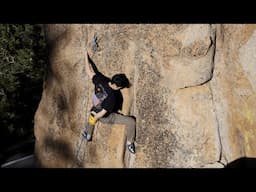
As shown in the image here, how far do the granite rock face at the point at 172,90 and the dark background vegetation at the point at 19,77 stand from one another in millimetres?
4478

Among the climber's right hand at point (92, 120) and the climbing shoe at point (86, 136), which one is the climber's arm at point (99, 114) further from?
the climbing shoe at point (86, 136)

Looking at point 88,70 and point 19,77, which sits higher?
point 88,70

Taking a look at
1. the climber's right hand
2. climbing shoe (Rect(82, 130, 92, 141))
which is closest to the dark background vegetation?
climbing shoe (Rect(82, 130, 92, 141))

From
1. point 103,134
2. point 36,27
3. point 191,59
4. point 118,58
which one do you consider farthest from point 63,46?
point 36,27

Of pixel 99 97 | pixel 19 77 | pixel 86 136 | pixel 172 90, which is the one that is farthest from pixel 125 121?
pixel 19 77

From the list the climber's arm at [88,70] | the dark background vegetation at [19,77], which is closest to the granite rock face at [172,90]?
the climber's arm at [88,70]

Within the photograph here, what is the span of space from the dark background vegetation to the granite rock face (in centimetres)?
448

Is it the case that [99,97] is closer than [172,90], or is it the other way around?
[99,97]

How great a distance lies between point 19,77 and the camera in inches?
507

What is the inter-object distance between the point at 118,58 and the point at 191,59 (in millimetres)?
1245

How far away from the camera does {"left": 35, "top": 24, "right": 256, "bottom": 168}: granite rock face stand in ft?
21.2

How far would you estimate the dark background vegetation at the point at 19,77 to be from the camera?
1216cm

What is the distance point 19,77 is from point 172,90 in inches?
291

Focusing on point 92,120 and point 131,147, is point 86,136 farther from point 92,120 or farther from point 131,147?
point 131,147
